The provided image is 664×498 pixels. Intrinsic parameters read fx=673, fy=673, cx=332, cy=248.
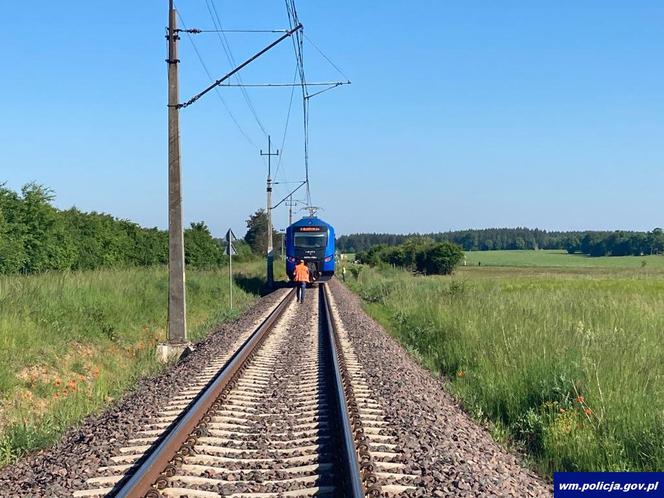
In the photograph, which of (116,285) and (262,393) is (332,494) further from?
(116,285)

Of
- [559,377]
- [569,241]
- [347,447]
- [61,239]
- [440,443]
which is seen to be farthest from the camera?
[569,241]

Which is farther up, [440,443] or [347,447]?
[347,447]

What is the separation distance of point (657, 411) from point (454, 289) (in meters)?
19.1

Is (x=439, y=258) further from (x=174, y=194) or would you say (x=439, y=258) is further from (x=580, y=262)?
(x=174, y=194)

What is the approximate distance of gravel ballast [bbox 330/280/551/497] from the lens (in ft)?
17.3

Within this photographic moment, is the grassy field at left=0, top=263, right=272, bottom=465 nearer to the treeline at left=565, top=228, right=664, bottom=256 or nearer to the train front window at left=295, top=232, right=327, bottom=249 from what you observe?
the train front window at left=295, top=232, right=327, bottom=249

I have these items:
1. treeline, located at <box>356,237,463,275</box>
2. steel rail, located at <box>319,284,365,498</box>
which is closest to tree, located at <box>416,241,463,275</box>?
treeline, located at <box>356,237,463,275</box>

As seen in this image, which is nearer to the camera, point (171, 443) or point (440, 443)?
point (171, 443)

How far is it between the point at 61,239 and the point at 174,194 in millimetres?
17270

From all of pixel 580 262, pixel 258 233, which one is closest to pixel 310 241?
pixel 258 233

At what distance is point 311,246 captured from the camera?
1347 inches

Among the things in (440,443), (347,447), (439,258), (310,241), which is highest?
(310,241)

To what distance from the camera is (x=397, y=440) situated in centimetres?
658

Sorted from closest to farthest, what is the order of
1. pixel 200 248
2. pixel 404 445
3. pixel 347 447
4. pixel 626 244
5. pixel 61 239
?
pixel 347 447 → pixel 404 445 → pixel 61 239 → pixel 200 248 → pixel 626 244
